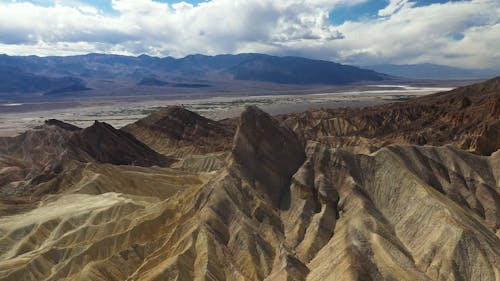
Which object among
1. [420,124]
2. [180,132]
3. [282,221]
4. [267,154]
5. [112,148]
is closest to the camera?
[282,221]

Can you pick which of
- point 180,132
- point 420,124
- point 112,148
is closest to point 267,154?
point 112,148

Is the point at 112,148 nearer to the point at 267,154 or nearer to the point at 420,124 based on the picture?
the point at 267,154

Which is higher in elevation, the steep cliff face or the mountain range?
the mountain range

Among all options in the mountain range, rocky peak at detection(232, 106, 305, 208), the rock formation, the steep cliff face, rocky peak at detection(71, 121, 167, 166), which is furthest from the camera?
the steep cliff face

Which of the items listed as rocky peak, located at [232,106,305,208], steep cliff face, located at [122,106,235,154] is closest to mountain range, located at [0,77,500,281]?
rocky peak, located at [232,106,305,208]

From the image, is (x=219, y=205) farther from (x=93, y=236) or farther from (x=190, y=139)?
(x=190, y=139)

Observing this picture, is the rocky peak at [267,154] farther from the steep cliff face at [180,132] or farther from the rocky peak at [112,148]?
the steep cliff face at [180,132]

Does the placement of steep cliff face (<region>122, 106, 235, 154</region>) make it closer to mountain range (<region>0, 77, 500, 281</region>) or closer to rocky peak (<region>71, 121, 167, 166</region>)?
rocky peak (<region>71, 121, 167, 166</region>)

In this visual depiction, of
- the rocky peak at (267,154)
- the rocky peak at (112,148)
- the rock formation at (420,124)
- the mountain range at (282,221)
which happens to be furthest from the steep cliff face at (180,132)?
the rocky peak at (267,154)

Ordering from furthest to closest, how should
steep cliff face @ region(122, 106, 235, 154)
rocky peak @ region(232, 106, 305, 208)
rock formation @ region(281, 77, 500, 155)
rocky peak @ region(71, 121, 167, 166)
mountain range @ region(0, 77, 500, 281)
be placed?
steep cliff face @ region(122, 106, 235, 154) → rocky peak @ region(71, 121, 167, 166) → rock formation @ region(281, 77, 500, 155) → rocky peak @ region(232, 106, 305, 208) → mountain range @ region(0, 77, 500, 281)
